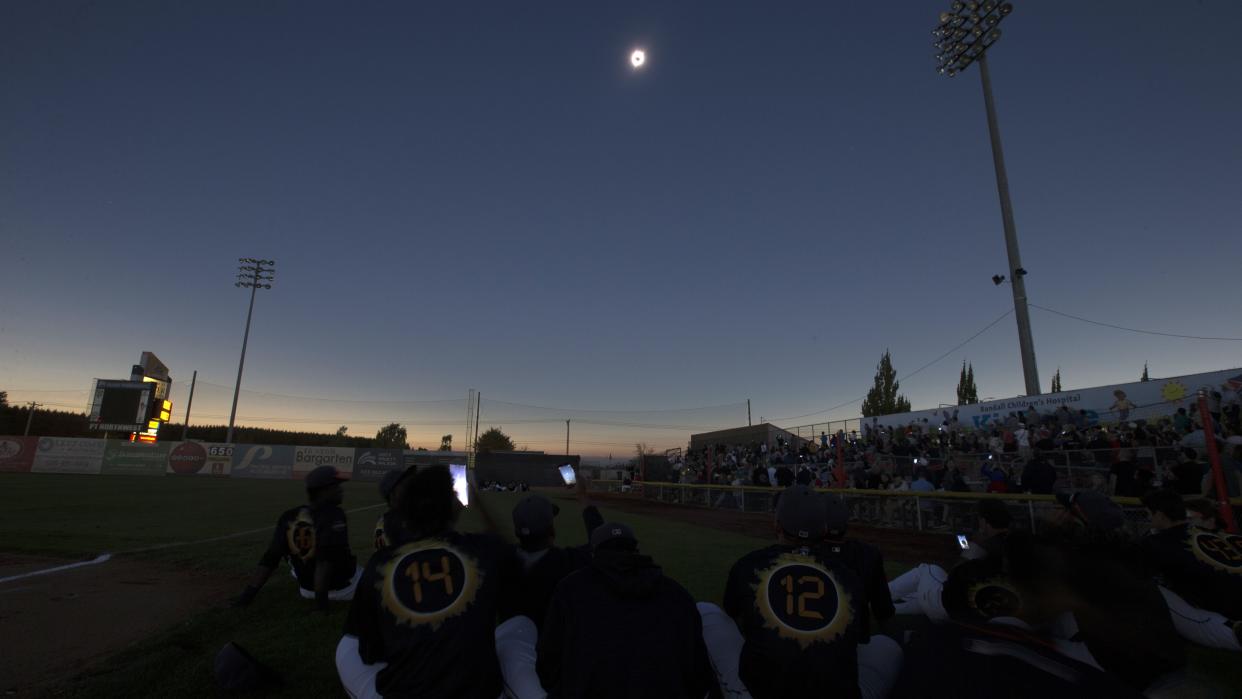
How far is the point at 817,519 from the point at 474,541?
208cm

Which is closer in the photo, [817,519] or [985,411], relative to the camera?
[817,519]

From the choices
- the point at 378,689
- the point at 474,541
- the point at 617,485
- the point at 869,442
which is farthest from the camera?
the point at 617,485

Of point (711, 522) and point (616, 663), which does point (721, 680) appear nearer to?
point (616, 663)

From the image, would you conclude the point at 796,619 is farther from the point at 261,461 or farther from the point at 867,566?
the point at 261,461

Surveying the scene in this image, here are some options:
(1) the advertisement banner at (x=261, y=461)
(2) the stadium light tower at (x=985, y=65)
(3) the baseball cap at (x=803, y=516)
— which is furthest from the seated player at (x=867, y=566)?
(1) the advertisement banner at (x=261, y=461)

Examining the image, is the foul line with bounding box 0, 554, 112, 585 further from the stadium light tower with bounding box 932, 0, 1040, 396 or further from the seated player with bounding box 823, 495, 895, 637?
the stadium light tower with bounding box 932, 0, 1040, 396

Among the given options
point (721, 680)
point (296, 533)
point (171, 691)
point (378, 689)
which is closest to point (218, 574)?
point (296, 533)

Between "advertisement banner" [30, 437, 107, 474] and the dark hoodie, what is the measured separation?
46.5 metres

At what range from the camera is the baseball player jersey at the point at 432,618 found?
114 inches

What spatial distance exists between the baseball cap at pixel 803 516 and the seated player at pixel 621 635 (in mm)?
931

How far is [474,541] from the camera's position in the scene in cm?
330

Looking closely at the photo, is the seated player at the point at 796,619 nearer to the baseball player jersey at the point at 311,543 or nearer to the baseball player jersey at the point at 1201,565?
the baseball player jersey at the point at 1201,565

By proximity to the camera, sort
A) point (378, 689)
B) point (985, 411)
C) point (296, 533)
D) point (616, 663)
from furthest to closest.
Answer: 1. point (985, 411)
2. point (296, 533)
3. point (378, 689)
4. point (616, 663)

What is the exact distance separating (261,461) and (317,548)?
39.6 metres
